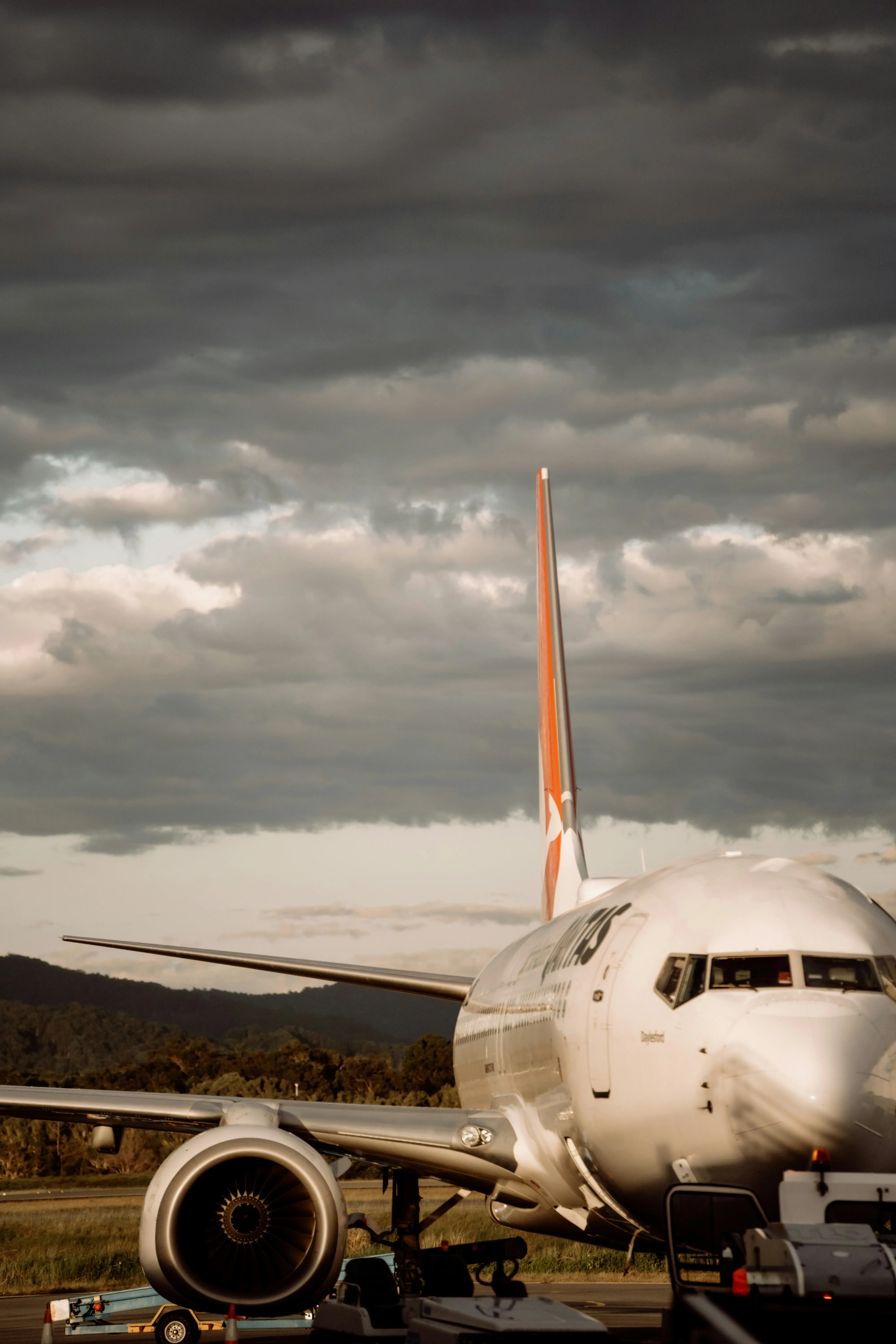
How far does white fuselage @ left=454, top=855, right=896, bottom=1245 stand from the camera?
35.3 ft

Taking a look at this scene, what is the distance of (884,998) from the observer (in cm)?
1142

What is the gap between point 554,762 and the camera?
1125 inches

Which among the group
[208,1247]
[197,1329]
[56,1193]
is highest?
[208,1247]

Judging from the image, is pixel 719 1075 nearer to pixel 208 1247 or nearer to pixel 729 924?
pixel 729 924

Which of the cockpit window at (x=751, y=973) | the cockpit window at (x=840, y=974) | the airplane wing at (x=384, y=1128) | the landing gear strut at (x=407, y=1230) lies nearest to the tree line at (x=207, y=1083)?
the landing gear strut at (x=407, y=1230)

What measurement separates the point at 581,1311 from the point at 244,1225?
8467 mm

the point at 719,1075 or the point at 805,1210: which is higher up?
the point at 719,1075

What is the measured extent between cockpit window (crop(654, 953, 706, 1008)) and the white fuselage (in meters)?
0.05

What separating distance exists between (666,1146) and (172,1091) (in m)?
76.4

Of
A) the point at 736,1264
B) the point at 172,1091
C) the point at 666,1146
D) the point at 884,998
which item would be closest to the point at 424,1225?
the point at 666,1146

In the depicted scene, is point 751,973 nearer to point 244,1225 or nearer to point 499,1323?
point 499,1323

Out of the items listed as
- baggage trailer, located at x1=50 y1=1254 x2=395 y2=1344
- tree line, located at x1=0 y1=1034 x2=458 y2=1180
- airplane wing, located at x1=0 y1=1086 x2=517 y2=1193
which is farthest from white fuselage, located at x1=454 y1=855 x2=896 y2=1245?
tree line, located at x1=0 y1=1034 x2=458 y2=1180

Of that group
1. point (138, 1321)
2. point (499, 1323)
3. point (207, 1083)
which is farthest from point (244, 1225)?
point (207, 1083)

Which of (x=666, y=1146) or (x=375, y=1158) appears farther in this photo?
(x=375, y=1158)
